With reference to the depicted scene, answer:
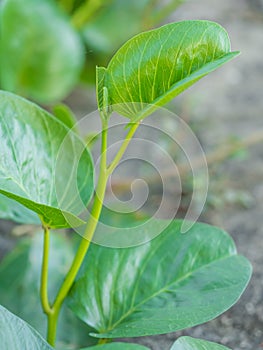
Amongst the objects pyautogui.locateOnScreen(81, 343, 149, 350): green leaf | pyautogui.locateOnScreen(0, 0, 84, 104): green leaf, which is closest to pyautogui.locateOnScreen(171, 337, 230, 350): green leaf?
pyautogui.locateOnScreen(81, 343, 149, 350): green leaf

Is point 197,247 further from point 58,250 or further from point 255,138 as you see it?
point 255,138

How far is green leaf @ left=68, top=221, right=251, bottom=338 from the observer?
0.55 metres

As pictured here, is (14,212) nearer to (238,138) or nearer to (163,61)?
(163,61)

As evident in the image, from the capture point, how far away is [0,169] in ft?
1.62

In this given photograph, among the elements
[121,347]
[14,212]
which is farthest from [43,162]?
[121,347]

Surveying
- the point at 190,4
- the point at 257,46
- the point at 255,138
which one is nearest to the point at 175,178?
the point at 255,138

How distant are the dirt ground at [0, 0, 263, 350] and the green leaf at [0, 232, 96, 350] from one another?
3.2 inches

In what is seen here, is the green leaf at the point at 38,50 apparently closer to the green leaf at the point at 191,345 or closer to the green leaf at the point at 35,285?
the green leaf at the point at 35,285

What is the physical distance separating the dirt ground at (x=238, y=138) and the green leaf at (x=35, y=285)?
81 millimetres

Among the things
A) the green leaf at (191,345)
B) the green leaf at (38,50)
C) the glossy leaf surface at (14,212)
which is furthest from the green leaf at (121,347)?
the green leaf at (38,50)

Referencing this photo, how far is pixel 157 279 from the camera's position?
59cm

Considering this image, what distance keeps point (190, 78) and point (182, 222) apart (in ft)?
0.73

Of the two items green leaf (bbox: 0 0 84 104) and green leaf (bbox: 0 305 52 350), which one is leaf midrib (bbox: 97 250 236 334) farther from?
green leaf (bbox: 0 0 84 104)

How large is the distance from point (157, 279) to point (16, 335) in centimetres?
17
